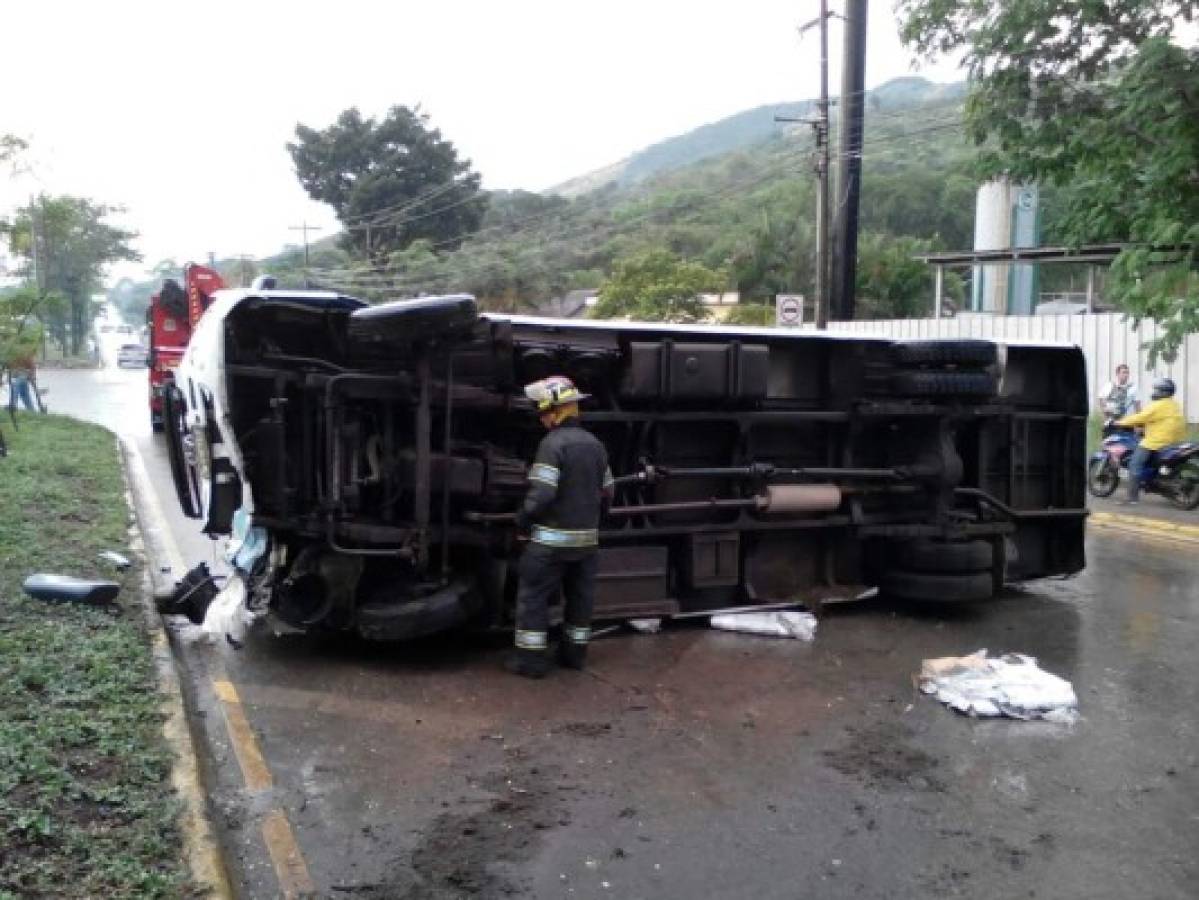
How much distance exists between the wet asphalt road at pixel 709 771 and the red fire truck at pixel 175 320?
13.6 m

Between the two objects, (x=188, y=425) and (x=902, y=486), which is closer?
(x=188, y=425)

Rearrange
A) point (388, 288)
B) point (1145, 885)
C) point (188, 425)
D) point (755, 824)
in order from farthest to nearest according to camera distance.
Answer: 1. point (388, 288)
2. point (188, 425)
3. point (755, 824)
4. point (1145, 885)

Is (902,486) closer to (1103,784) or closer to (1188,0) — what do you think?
(1103,784)

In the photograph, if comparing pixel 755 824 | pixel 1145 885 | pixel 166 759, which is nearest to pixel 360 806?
pixel 166 759

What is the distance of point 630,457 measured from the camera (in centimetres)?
643

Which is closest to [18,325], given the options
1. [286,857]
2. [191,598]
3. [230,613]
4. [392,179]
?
[191,598]

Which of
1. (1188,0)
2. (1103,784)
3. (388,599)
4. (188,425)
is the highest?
(1188,0)

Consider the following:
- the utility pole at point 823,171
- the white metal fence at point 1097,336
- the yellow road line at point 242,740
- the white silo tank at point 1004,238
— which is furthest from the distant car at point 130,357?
the yellow road line at point 242,740

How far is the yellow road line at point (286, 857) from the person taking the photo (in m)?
3.41

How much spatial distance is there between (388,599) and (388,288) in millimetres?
47772

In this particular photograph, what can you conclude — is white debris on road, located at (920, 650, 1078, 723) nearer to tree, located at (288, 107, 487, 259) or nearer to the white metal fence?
the white metal fence

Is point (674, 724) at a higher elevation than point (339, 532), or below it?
below

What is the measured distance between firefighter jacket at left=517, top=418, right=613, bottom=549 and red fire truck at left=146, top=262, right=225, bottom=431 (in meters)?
13.4

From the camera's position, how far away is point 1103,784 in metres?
4.40
